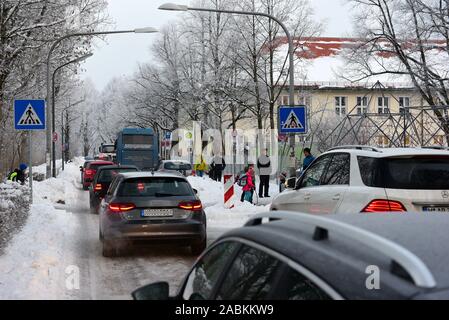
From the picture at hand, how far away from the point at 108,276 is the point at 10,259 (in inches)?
65.3

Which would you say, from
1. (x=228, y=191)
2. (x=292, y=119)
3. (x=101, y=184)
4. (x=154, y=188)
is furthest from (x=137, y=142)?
(x=154, y=188)

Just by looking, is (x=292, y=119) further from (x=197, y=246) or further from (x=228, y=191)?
(x=197, y=246)

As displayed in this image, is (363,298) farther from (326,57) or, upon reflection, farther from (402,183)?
(326,57)

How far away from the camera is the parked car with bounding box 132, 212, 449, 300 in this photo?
190cm

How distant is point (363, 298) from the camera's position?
1.92 m

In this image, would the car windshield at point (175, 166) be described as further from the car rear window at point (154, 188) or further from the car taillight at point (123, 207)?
the car taillight at point (123, 207)

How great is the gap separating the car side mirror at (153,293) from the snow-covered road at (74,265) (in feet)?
12.9

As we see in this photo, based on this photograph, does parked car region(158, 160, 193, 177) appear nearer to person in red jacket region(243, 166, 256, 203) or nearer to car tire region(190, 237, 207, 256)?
person in red jacket region(243, 166, 256, 203)

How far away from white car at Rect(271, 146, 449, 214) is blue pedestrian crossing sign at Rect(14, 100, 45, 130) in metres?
10.6

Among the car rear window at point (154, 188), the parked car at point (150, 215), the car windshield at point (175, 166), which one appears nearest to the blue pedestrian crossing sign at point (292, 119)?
the car rear window at point (154, 188)

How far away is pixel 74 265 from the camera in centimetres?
922

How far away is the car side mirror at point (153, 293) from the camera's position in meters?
3.17

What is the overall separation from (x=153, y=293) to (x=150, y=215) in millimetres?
6943
